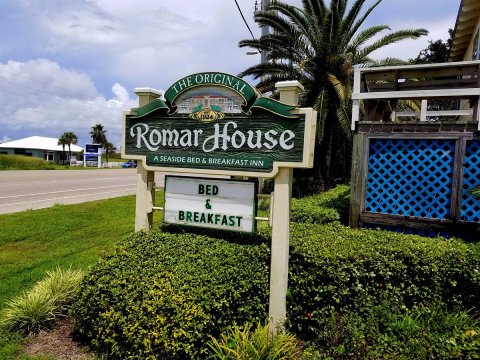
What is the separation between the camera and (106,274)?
3797mm

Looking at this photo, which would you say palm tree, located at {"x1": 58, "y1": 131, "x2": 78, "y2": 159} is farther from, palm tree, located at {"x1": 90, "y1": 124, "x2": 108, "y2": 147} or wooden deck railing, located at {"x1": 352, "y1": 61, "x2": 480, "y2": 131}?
wooden deck railing, located at {"x1": 352, "y1": 61, "x2": 480, "y2": 131}

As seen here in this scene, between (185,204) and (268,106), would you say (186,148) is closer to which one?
(185,204)

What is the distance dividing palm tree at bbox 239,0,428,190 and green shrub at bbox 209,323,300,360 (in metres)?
9.66

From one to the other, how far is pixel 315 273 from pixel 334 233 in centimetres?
110

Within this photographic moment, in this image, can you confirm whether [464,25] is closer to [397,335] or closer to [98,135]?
[397,335]

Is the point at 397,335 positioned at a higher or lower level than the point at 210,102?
lower

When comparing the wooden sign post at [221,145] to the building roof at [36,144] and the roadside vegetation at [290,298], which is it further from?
the building roof at [36,144]

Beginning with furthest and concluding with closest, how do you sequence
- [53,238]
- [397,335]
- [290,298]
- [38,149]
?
[38,149] → [53,238] → [290,298] → [397,335]

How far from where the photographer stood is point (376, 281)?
12.4 ft

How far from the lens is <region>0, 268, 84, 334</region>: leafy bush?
3.82m

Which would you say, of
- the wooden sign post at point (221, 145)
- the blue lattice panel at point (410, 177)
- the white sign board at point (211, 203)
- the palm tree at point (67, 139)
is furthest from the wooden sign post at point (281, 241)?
the palm tree at point (67, 139)

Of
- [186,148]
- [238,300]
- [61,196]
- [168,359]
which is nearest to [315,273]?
[238,300]

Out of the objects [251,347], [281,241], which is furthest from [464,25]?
[251,347]

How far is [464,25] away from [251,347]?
10262mm
